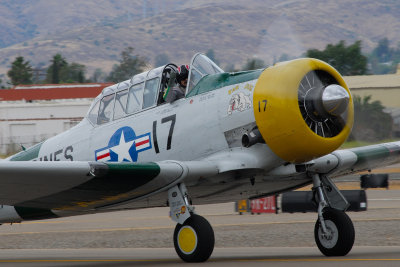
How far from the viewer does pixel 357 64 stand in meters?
86.2

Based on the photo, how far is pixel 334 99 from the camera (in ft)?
33.6

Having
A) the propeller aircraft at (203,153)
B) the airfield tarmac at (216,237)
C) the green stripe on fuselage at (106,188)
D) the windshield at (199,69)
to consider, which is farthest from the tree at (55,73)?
the windshield at (199,69)

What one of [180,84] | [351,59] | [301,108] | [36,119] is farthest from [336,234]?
[351,59]

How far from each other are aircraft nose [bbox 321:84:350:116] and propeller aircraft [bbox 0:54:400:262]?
14 millimetres

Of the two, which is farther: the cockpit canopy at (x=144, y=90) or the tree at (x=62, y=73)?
the tree at (x=62, y=73)

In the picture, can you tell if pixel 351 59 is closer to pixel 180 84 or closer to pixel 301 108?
pixel 180 84

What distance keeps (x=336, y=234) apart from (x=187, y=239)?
2376mm

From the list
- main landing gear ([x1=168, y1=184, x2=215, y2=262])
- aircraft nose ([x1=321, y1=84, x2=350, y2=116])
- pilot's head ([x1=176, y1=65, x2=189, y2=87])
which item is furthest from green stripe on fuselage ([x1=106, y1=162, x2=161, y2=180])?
aircraft nose ([x1=321, y1=84, x2=350, y2=116])

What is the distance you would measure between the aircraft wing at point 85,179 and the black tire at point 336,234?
6.69ft

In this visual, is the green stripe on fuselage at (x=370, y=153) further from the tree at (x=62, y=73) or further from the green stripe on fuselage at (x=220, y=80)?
the tree at (x=62, y=73)

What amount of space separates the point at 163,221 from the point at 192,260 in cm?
1187

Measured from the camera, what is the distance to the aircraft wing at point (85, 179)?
1015 cm

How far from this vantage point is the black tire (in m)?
11.3

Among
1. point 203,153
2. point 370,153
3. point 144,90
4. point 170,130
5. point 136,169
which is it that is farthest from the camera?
point 370,153
